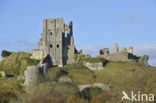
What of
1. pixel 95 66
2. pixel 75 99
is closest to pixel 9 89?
pixel 95 66

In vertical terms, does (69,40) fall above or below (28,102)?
above

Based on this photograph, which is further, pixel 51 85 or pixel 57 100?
pixel 51 85

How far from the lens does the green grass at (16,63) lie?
88.1 m

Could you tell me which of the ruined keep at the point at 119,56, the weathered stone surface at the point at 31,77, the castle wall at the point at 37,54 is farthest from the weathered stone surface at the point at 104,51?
the weathered stone surface at the point at 31,77

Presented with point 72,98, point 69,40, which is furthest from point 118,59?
point 72,98

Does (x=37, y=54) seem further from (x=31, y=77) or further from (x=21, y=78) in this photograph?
(x=31, y=77)

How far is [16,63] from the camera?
90.1m

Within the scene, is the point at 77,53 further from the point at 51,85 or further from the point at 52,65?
the point at 51,85

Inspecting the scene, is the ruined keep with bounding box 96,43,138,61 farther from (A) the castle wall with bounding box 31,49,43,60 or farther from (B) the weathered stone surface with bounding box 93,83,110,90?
(B) the weathered stone surface with bounding box 93,83,110,90

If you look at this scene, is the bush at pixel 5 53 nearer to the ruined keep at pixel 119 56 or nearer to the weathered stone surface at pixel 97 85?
the ruined keep at pixel 119 56

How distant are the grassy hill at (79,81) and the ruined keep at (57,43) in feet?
9.99

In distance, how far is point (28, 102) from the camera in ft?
178

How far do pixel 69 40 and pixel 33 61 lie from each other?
7.60 m

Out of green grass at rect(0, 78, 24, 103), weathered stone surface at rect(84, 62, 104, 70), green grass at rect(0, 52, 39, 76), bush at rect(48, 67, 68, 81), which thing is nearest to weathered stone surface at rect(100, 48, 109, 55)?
weathered stone surface at rect(84, 62, 104, 70)
